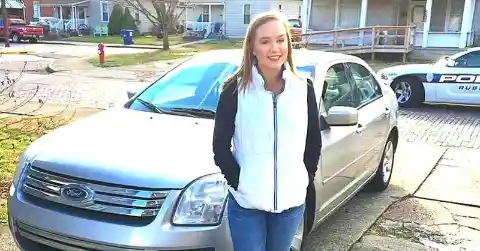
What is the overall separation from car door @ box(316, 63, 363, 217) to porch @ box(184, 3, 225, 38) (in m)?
35.8

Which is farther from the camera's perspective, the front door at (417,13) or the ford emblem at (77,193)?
the front door at (417,13)

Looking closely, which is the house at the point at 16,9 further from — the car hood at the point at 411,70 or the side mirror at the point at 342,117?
the side mirror at the point at 342,117

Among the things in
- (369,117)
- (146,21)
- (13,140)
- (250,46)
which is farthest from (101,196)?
(146,21)

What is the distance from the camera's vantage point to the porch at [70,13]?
46.2 m

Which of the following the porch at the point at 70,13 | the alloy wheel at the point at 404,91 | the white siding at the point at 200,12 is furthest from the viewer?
the porch at the point at 70,13

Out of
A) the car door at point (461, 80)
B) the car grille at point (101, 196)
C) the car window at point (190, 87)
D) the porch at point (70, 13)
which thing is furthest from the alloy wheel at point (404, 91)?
the porch at point (70, 13)

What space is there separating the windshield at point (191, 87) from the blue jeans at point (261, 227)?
5.35 ft

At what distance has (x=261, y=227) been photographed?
8.38 ft

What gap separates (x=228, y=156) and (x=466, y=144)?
6704 mm

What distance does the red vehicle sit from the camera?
36.9 m

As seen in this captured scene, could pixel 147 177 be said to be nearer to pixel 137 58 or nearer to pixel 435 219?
pixel 435 219

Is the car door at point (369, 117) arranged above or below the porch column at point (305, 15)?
below

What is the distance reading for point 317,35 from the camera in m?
25.9

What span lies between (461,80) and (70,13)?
1699 inches
